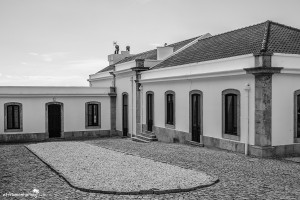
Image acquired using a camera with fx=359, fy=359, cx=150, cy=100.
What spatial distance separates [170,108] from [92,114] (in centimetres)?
749

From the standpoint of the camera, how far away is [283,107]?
44.5ft

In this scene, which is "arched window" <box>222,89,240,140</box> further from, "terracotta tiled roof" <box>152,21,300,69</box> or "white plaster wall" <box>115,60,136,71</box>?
"white plaster wall" <box>115,60,136,71</box>

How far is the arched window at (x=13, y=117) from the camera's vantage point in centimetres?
2225

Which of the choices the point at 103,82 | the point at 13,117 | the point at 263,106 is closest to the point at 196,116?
the point at 263,106

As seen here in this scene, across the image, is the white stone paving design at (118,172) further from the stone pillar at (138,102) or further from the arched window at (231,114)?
the stone pillar at (138,102)

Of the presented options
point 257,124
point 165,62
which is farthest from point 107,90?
point 257,124

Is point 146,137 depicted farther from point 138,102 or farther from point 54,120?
point 54,120

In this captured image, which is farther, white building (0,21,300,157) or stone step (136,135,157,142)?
stone step (136,135,157,142)

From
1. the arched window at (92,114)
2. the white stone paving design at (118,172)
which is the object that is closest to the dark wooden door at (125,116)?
the arched window at (92,114)

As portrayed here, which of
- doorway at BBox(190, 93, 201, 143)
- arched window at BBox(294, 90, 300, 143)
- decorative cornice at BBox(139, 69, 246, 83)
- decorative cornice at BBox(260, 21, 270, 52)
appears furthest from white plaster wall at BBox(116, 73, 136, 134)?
arched window at BBox(294, 90, 300, 143)

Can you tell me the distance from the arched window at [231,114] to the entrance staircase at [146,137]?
6260 millimetres

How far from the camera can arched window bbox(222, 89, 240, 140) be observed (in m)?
14.2

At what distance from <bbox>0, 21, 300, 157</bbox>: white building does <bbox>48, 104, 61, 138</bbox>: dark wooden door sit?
5.2 inches

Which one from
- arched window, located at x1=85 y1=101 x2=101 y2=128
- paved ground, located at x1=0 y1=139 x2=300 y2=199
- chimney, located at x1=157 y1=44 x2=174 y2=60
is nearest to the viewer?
paved ground, located at x1=0 y1=139 x2=300 y2=199
